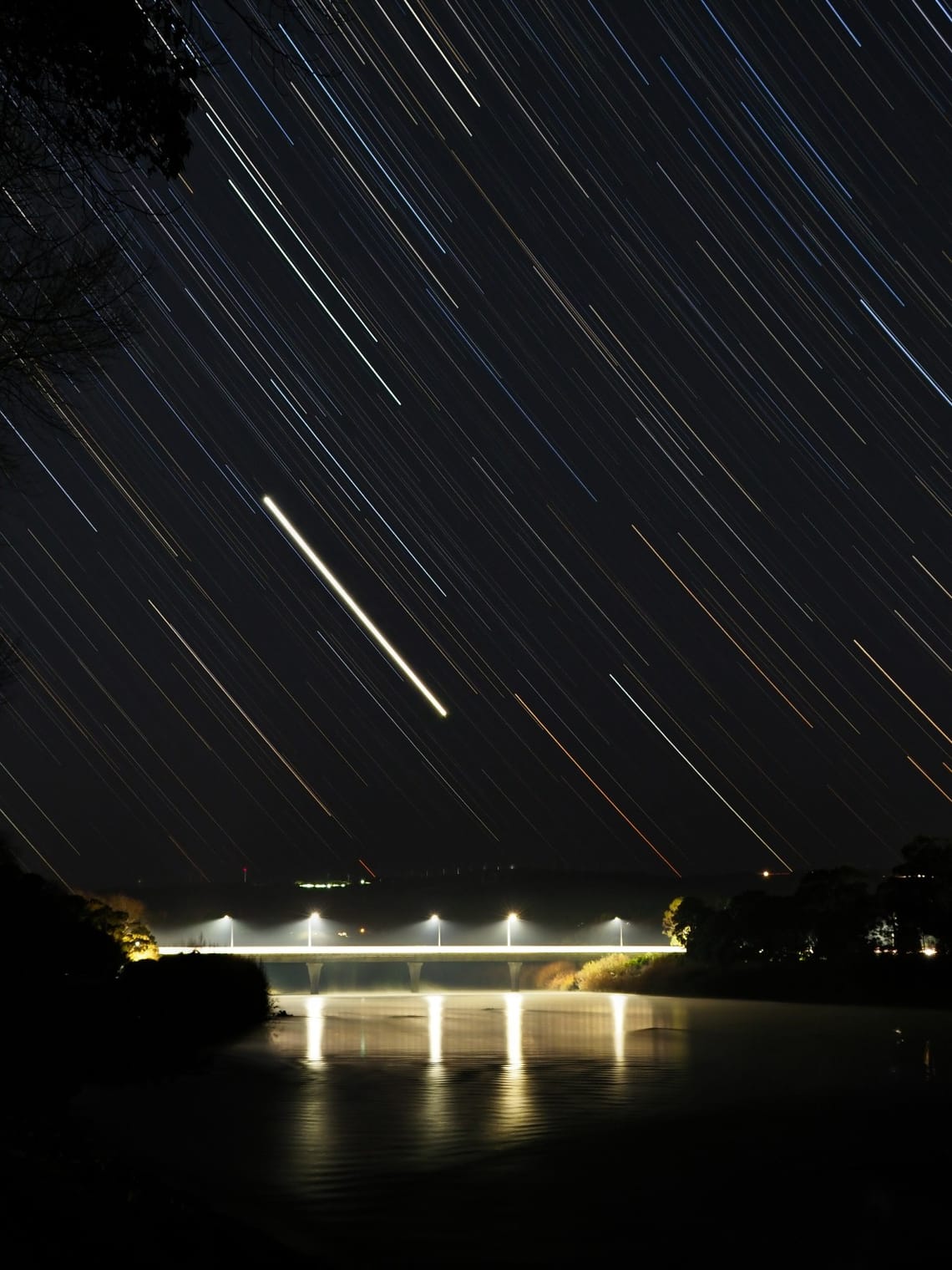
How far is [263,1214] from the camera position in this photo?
44.0 feet

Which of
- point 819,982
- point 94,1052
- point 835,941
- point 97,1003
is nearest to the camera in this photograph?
point 94,1052

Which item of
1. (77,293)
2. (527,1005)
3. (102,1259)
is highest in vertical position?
(77,293)

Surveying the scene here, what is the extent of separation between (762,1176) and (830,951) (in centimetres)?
6027

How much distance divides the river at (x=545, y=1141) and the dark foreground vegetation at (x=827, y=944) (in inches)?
1011

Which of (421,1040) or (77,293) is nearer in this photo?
(77,293)

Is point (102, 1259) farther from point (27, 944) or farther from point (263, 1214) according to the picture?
point (27, 944)

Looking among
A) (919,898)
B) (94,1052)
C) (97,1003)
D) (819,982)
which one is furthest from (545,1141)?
(919,898)

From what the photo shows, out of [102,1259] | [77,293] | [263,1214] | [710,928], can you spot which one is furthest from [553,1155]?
[710,928]

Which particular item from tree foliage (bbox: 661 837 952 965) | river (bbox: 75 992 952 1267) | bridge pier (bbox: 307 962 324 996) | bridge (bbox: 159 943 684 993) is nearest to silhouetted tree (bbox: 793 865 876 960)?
tree foliage (bbox: 661 837 952 965)

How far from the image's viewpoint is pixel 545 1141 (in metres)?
18.3

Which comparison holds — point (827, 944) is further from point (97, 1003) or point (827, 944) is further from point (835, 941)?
point (97, 1003)

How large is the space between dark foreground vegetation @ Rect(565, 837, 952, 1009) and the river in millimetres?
25682

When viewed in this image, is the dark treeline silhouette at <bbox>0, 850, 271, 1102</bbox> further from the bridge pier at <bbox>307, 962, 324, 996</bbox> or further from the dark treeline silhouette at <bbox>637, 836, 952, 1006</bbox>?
the bridge pier at <bbox>307, 962, 324, 996</bbox>

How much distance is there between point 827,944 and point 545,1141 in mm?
58250
